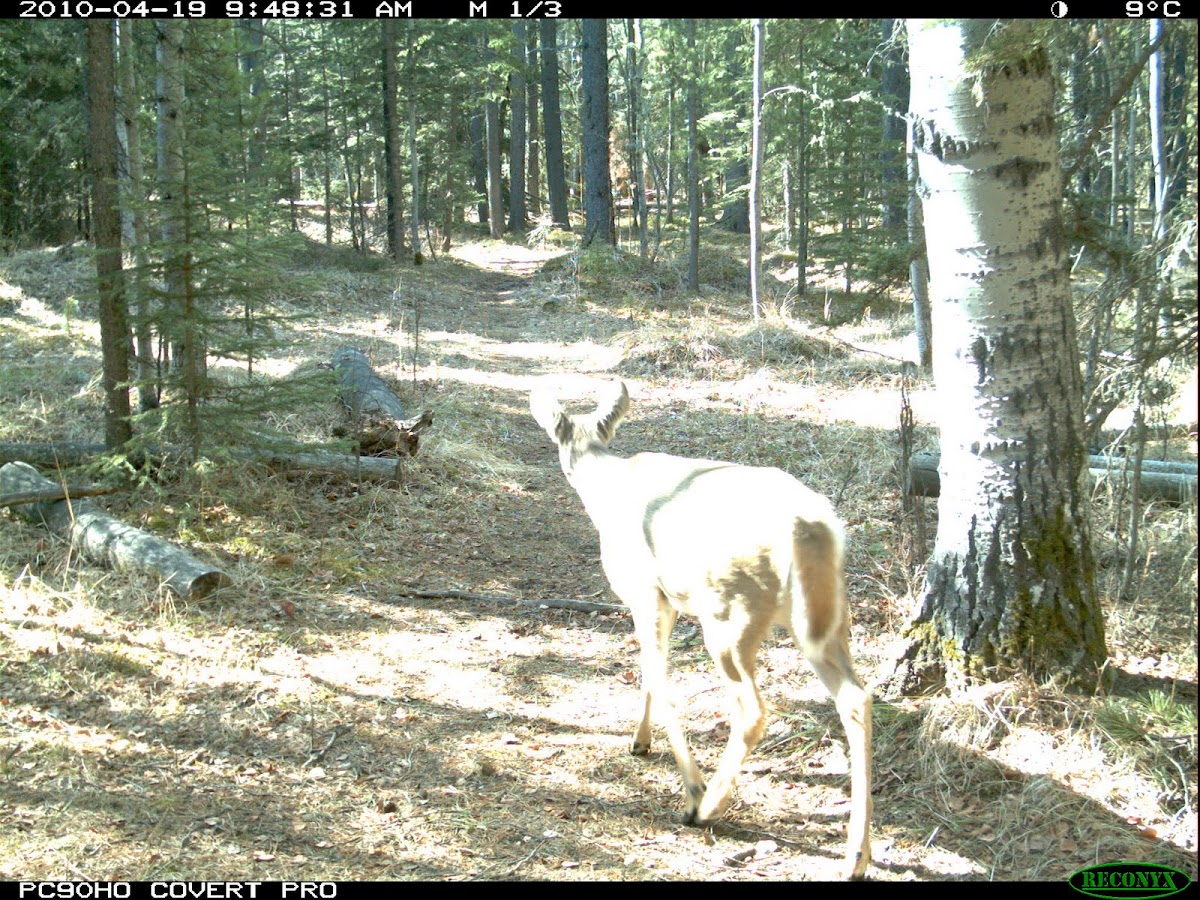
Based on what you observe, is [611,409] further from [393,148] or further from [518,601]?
[393,148]

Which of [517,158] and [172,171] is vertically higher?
[517,158]

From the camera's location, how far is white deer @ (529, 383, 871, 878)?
391 centimetres

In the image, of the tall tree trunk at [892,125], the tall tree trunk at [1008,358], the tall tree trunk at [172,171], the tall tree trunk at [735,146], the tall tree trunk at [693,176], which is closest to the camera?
the tall tree trunk at [1008,358]

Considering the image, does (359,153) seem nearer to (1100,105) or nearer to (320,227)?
(320,227)

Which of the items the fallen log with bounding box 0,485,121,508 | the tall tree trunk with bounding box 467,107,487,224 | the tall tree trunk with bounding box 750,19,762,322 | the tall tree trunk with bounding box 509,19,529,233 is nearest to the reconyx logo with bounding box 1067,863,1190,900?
the fallen log with bounding box 0,485,121,508

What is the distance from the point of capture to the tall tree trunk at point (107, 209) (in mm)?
8055

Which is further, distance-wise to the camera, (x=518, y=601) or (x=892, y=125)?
(x=892, y=125)

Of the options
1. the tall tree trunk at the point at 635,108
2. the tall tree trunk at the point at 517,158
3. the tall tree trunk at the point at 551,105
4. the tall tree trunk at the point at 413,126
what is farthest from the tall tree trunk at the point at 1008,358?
the tall tree trunk at the point at 517,158

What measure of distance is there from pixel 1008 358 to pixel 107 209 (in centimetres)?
729

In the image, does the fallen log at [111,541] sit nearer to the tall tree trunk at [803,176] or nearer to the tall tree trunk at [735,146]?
the tall tree trunk at [735,146]

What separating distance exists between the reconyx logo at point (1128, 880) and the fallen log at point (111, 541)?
18.6 ft

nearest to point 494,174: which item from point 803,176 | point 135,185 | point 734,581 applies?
point 803,176

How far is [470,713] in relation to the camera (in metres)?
5.73

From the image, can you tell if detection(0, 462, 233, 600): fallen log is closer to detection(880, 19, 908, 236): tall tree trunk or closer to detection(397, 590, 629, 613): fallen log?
detection(397, 590, 629, 613): fallen log
